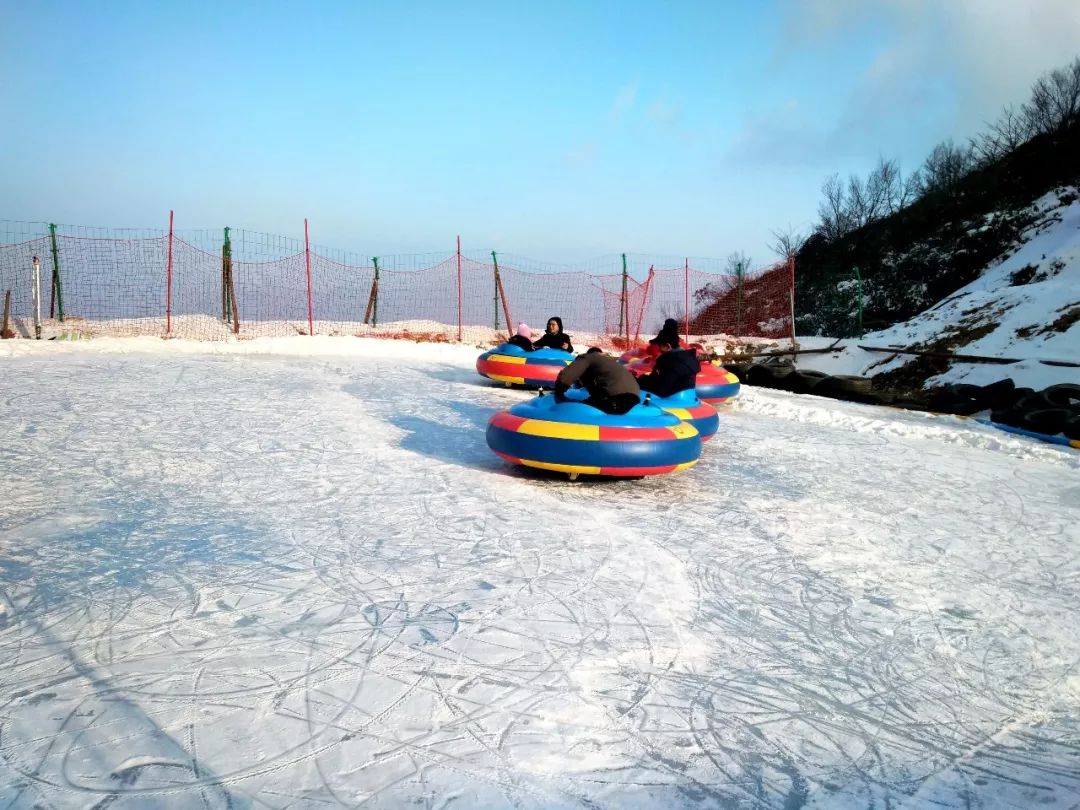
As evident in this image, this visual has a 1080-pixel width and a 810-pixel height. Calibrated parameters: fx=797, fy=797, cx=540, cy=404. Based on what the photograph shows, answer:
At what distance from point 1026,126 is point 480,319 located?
23944 millimetres

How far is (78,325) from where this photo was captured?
47.3 feet

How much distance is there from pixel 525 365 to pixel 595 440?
16.0 ft

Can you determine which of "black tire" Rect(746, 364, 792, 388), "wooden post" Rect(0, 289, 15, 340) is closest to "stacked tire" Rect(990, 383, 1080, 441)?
"black tire" Rect(746, 364, 792, 388)

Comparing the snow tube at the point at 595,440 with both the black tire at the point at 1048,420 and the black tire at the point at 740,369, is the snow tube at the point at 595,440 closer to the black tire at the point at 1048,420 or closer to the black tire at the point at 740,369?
the black tire at the point at 1048,420

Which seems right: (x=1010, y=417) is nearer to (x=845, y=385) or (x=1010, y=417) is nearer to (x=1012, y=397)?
(x=1012, y=397)

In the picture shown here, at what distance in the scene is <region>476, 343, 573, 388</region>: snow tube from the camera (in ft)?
34.6

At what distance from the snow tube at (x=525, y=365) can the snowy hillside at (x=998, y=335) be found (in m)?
6.39

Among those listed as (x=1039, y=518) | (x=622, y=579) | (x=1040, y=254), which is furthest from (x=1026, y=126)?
(x=622, y=579)

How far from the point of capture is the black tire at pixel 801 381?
1232 cm

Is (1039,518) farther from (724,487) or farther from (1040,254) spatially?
(1040,254)

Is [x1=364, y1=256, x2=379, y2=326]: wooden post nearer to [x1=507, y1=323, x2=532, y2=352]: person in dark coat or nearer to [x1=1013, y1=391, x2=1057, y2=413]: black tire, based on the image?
[x1=507, y1=323, x2=532, y2=352]: person in dark coat

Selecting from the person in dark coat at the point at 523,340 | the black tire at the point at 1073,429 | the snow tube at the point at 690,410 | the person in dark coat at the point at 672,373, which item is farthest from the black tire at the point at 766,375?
the person in dark coat at the point at 672,373

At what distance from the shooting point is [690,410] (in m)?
7.11

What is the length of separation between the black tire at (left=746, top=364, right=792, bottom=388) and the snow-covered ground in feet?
18.7
